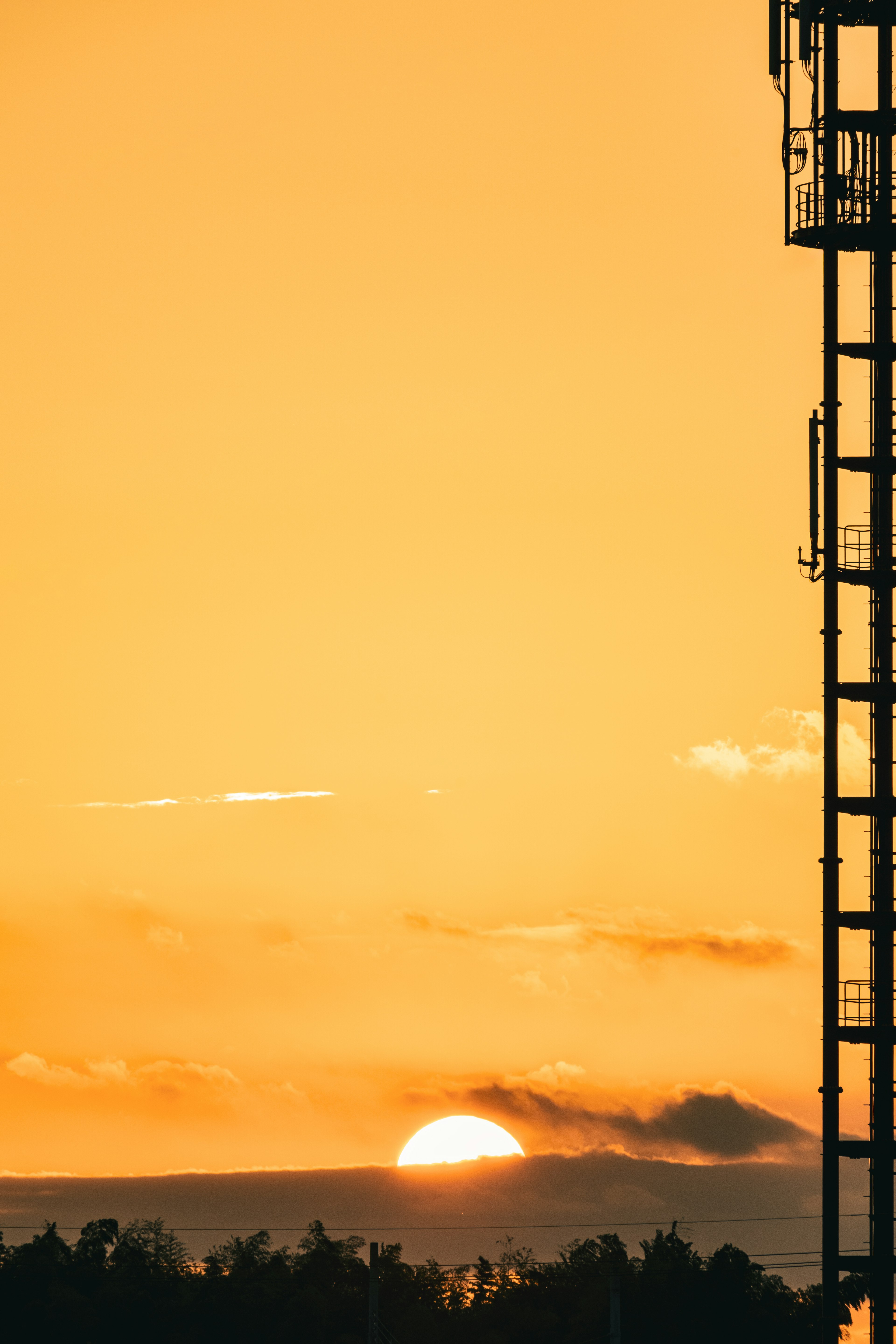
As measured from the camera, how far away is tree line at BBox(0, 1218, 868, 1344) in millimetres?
81562

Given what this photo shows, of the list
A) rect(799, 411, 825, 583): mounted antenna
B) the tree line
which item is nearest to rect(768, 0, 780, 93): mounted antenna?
rect(799, 411, 825, 583): mounted antenna

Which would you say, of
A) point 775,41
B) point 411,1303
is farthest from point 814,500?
point 411,1303

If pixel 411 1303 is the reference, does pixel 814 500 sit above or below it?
above

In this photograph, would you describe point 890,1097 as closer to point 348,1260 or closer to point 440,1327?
point 440,1327

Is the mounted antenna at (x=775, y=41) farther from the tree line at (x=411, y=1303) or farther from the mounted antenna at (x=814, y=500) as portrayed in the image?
the tree line at (x=411, y=1303)

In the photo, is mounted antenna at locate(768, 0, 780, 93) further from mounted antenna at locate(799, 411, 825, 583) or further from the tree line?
the tree line

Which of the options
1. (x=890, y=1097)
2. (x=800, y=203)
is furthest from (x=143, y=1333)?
(x=800, y=203)

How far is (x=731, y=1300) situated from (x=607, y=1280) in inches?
269

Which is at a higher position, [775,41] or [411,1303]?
[775,41]

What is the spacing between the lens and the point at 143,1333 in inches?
3263

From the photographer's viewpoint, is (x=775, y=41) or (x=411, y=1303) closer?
(x=775, y=41)

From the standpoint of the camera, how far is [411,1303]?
279ft

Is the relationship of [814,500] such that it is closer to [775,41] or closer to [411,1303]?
[775,41]

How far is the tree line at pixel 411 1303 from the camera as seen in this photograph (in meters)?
81.6
